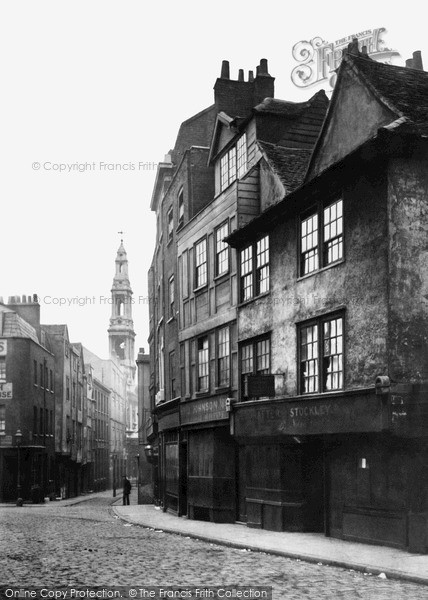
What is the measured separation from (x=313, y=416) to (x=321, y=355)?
53.0 inches

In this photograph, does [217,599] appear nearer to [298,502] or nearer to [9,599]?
[9,599]

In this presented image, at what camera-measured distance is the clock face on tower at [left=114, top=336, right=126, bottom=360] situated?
12094cm

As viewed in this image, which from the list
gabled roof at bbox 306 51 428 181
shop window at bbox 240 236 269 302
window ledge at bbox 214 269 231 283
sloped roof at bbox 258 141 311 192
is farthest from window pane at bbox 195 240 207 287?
gabled roof at bbox 306 51 428 181

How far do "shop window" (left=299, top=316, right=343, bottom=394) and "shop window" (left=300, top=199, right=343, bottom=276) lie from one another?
133 centimetres

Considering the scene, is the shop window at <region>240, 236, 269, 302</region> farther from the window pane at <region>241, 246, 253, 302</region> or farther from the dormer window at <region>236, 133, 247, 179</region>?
the dormer window at <region>236, 133, 247, 179</region>

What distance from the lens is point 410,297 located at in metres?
15.7

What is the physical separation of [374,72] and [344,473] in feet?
28.7

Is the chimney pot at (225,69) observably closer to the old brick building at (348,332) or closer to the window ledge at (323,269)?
the old brick building at (348,332)

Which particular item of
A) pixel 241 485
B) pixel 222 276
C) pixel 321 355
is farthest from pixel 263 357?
pixel 241 485

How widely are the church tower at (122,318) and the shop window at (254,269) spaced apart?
Answer: 9568 centimetres

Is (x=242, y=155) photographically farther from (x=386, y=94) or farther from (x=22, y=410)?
(x=22, y=410)

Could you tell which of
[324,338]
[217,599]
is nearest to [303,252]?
[324,338]

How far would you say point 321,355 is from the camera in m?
18.4

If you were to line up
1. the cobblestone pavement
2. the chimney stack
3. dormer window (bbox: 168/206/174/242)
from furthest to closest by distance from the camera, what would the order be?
dormer window (bbox: 168/206/174/242), the chimney stack, the cobblestone pavement
